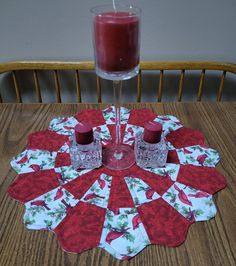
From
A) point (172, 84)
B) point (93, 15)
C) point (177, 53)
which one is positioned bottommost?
point (172, 84)

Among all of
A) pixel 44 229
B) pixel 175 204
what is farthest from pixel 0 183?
pixel 175 204

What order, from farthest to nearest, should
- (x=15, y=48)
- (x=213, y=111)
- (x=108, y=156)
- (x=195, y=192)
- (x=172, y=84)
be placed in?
(x=172, y=84), (x=15, y=48), (x=213, y=111), (x=108, y=156), (x=195, y=192)

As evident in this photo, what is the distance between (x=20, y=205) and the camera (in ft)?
1.94

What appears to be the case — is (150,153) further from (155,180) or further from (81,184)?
(81,184)

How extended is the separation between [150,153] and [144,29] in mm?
697

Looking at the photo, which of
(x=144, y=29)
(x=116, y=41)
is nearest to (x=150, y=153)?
(x=116, y=41)

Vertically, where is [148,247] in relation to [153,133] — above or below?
below

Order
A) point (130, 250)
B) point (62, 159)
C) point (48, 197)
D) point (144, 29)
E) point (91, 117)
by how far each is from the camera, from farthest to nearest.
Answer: point (144, 29)
point (91, 117)
point (62, 159)
point (48, 197)
point (130, 250)

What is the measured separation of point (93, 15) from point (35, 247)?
48cm

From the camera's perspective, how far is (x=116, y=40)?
52 centimetres

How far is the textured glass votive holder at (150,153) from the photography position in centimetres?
65

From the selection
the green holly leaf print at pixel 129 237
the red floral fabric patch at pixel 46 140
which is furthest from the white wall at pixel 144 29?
the green holly leaf print at pixel 129 237

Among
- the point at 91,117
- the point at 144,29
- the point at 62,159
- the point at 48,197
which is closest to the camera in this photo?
the point at 48,197

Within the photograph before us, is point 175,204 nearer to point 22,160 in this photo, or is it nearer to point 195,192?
point 195,192
